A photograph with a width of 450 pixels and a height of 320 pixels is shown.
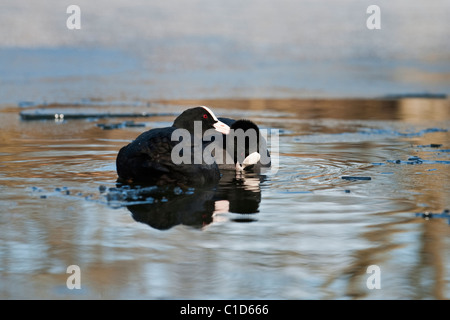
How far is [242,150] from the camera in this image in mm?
7922

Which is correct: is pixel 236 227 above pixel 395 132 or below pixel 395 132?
below

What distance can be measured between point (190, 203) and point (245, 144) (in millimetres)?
2301

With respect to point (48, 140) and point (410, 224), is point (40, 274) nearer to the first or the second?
point (410, 224)

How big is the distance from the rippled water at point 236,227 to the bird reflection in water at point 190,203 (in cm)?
2

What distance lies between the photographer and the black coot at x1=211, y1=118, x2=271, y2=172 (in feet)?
25.9

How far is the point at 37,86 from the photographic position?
16.0 m

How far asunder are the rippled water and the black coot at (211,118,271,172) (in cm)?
33

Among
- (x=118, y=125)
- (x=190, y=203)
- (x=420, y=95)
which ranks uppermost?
(x=420, y=95)

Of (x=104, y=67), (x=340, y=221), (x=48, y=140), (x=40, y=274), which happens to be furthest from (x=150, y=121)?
(x=40, y=274)
